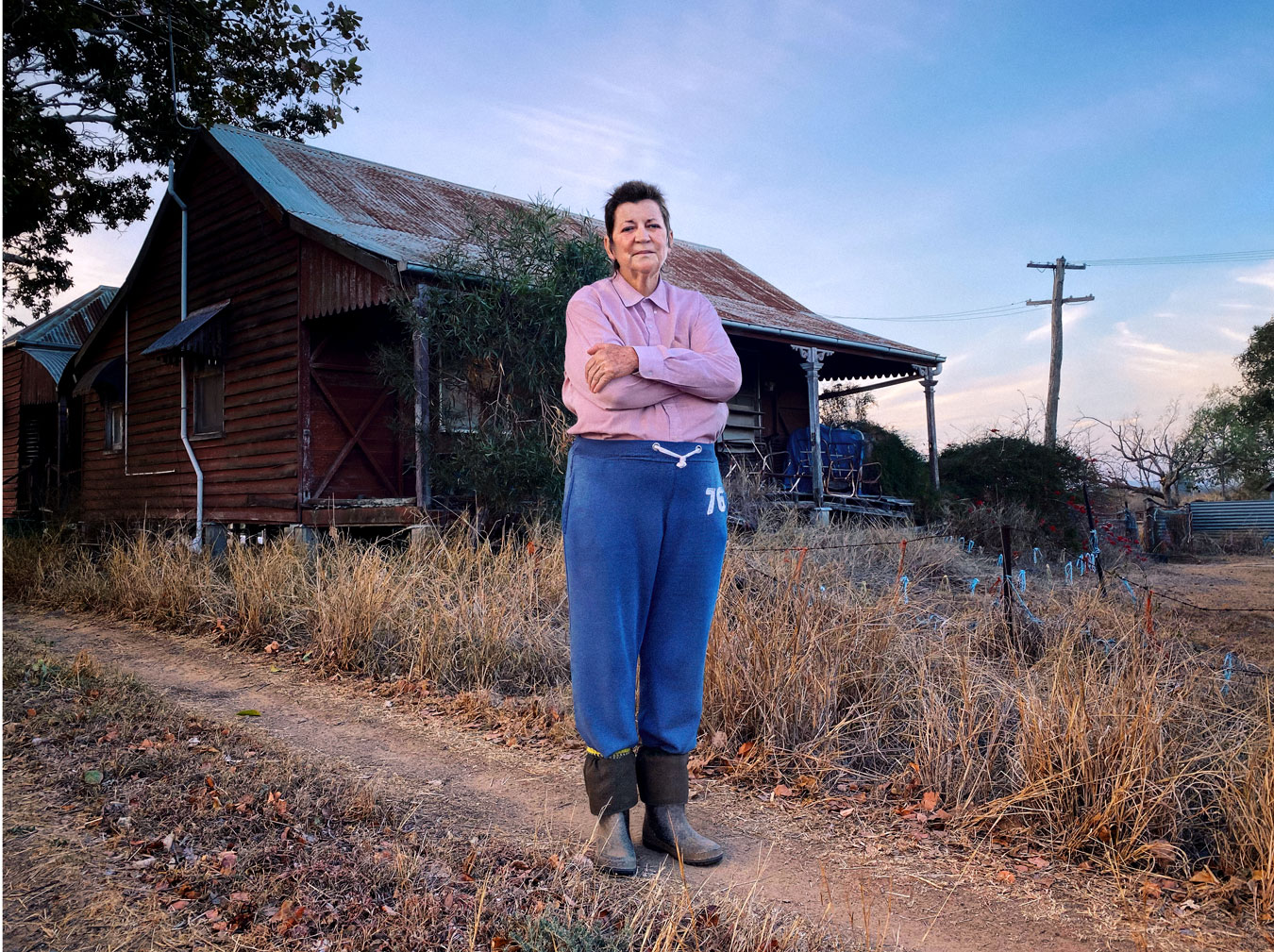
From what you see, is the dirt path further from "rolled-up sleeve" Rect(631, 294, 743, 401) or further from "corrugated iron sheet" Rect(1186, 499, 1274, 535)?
"corrugated iron sheet" Rect(1186, 499, 1274, 535)

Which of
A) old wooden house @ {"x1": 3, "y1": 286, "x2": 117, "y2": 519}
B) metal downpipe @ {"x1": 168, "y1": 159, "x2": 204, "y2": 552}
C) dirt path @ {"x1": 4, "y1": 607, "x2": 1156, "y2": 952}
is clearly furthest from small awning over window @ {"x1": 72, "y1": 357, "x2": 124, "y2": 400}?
dirt path @ {"x1": 4, "y1": 607, "x2": 1156, "y2": 952}

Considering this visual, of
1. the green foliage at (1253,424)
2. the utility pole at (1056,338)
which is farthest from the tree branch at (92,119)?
the green foliage at (1253,424)

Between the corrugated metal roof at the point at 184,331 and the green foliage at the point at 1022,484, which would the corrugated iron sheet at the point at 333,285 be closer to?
the corrugated metal roof at the point at 184,331

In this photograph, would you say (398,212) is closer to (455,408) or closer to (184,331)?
(184,331)

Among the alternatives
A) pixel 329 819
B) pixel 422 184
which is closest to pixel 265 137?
pixel 422 184

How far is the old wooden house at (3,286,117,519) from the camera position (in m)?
17.6

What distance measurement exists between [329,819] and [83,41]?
13.6 meters

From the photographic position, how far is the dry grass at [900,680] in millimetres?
2889

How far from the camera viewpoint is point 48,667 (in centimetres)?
522

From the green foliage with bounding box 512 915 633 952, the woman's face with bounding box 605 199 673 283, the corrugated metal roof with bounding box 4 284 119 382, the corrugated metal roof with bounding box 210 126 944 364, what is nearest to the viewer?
the green foliage with bounding box 512 915 633 952

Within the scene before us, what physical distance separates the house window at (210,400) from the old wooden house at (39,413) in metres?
5.50

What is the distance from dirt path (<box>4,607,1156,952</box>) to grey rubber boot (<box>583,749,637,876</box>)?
0.12 metres

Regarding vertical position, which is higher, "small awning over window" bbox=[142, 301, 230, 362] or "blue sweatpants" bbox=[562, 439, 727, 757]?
"small awning over window" bbox=[142, 301, 230, 362]

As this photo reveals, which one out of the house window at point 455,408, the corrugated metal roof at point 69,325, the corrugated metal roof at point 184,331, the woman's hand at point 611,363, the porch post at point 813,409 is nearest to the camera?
the woman's hand at point 611,363
